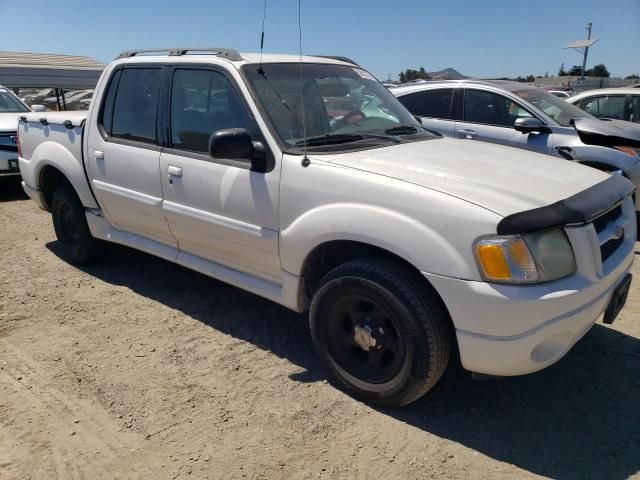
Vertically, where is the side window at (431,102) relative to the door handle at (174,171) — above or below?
above

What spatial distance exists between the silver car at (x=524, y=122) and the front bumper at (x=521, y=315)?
12.2 feet

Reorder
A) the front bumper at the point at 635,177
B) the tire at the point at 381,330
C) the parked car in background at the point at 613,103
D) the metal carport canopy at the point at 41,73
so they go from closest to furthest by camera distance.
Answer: the tire at the point at 381,330
the front bumper at the point at 635,177
the parked car in background at the point at 613,103
the metal carport canopy at the point at 41,73

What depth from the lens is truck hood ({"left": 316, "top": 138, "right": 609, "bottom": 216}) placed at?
2.61 meters

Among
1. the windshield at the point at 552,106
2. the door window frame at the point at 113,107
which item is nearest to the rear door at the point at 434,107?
the windshield at the point at 552,106

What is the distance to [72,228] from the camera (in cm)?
517

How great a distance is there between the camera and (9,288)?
15.3 feet

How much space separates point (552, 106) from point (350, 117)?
419cm

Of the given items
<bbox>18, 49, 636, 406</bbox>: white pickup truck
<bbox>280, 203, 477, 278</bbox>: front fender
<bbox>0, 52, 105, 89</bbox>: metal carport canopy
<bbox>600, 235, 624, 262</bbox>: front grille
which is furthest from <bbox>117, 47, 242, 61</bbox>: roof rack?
<bbox>0, 52, 105, 89</bbox>: metal carport canopy

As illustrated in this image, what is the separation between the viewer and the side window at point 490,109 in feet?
21.6

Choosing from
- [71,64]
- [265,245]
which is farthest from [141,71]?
[71,64]

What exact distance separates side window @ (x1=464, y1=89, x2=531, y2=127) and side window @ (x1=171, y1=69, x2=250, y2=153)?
411 cm

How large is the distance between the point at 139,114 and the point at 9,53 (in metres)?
11.3

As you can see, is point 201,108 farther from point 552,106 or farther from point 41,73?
point 41,73

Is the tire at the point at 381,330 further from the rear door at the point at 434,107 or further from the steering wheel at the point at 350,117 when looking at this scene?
the rear door at the point at 434,107
